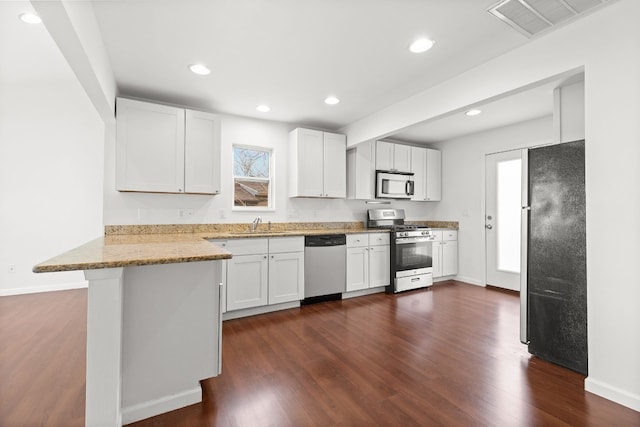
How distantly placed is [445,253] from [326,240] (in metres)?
2.44

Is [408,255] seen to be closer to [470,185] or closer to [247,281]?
[470,185]

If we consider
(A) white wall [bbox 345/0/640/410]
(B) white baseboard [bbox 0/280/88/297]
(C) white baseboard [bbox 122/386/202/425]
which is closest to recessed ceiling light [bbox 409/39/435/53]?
(A) white wall [bbox 345/0/640/410]

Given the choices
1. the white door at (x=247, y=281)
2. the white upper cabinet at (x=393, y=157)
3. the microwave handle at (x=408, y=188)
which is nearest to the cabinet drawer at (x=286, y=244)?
the white door at (x=247, y=281)

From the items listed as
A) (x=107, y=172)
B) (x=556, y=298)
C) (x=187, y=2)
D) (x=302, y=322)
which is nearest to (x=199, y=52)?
(x=187, y=2)

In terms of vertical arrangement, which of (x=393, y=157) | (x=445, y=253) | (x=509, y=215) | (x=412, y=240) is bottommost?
(x=445, y=253)

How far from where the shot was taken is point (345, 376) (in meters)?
2.10

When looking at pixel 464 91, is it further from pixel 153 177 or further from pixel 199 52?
pixel 153 177

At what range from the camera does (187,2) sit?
1892mm

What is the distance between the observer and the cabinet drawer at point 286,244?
3516 millimetres

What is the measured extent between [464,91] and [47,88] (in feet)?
18.5

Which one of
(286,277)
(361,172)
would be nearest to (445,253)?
(361,172)

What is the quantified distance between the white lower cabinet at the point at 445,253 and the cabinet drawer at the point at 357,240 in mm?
1462

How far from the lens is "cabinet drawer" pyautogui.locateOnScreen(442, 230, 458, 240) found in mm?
5105

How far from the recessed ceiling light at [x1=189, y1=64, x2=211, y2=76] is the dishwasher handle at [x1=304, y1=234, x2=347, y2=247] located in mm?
2143
